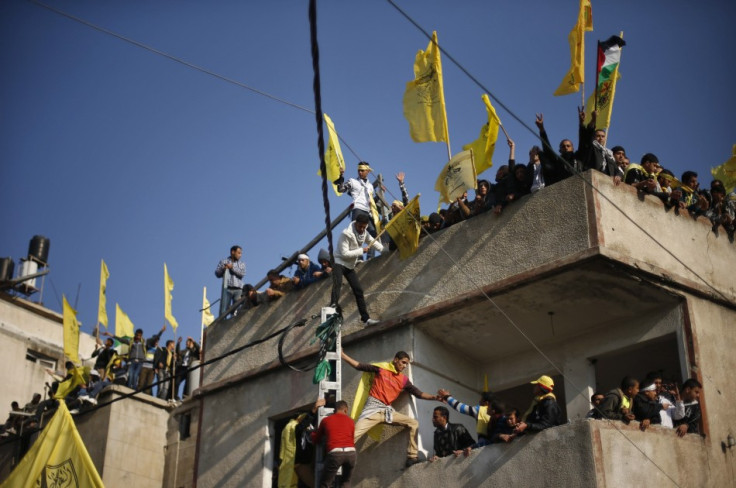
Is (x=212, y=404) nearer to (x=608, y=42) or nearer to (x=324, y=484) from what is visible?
(x=324, y=484)

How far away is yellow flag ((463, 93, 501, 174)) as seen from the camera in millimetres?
18438

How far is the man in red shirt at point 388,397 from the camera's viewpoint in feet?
55.7

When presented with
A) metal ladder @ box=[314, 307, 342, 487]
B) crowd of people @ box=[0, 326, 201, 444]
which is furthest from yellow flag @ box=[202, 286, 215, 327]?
metal ladder @ box=[314, 307, 342, 487]

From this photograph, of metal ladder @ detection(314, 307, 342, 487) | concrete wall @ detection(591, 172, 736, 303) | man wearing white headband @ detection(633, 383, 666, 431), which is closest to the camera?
man wearing white headband @ detection(633, 383, 666, 431)

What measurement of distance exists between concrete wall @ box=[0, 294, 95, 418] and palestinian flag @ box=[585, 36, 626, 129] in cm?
1679

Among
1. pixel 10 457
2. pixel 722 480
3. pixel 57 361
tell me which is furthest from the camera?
pixel 57 361

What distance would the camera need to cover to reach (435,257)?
18188 millimetres

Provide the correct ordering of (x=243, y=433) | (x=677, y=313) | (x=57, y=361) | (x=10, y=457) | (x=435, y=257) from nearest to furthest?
(x=677, y=313) → (x=435, y=257) → (x=243, y=433) → (x=10, y=457) → (x=57, y=361)

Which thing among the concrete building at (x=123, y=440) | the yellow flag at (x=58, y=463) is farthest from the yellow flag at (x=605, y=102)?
the yellow flag at (x=58, y=463)

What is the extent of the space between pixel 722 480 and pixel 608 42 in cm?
684

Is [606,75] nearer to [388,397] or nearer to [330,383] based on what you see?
[388,397]

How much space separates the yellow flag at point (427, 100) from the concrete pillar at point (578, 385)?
4.09m

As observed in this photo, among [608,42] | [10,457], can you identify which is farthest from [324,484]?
[10,457]

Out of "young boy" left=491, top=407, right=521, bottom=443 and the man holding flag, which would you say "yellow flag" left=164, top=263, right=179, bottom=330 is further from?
"young boy" left=491, top=407, right=521, bottom=443
